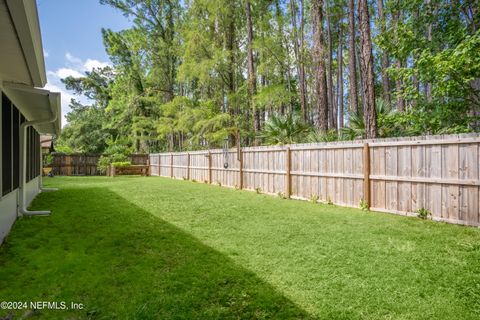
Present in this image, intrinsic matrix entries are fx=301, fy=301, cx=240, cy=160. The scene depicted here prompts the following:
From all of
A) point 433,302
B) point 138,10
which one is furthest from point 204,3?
point 433,302

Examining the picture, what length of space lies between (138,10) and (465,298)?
24.3 metres

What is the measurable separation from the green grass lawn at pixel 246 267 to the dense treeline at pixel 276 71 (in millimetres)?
3165

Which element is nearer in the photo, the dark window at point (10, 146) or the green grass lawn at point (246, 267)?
the green grass lawn at point (246, 267)

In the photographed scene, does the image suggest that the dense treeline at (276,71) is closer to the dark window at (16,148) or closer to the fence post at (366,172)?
the fence post at (366,172)

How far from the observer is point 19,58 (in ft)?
10.3

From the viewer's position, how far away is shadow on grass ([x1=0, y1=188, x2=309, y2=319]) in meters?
2.21

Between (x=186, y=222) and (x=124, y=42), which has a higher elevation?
(x=124, y=42)

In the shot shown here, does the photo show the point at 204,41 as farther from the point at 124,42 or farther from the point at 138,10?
the point at 124,42

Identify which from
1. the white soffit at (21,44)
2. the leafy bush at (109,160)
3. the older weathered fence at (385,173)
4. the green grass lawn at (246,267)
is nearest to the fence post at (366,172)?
the older weathered fence at (385,173)

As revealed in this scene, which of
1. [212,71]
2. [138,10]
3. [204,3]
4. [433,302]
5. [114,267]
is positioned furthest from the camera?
[138,10]

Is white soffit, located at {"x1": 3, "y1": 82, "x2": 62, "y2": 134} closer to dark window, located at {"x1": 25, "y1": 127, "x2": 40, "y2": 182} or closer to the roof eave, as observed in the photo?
the roof eave

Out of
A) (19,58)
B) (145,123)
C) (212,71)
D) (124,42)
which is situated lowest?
(19,58)

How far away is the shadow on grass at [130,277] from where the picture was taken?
2213 millimetres

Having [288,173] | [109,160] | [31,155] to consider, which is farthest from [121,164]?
[288,173]
